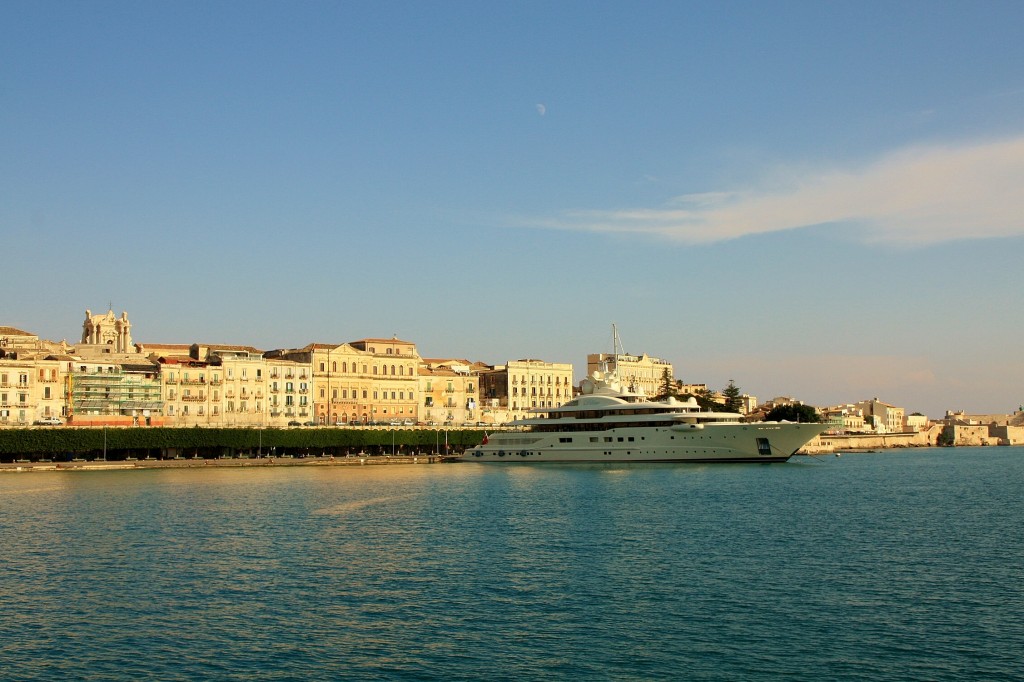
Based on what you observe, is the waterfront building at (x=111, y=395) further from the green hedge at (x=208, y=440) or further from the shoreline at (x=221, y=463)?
the shoreline at (x=221, y=463)

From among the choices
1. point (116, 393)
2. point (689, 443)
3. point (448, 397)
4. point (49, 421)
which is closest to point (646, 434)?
point (689, 443)

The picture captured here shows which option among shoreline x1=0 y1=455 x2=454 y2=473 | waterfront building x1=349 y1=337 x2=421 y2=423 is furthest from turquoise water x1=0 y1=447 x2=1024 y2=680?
waterfront building x1=349 y1=337 x2=421 y2=423

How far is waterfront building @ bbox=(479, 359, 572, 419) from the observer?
5620 inches

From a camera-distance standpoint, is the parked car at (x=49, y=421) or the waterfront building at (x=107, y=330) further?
the waterfront building at (x=107, y=330)

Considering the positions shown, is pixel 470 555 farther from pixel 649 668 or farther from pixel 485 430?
pixel 485 430

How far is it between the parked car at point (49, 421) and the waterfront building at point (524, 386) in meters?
56.0

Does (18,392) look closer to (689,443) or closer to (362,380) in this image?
(362,380)

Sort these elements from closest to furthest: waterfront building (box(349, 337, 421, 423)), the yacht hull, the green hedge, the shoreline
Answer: the yacht hull → the shoreline → the green hedge → waterfront building (box(349, 337, 421, 423))

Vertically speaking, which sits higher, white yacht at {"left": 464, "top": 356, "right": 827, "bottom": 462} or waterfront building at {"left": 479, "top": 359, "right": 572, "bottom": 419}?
waterfront building at {"left": 479, "top": 359, "right": 572, "bottom": 419}

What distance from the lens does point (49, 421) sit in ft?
328

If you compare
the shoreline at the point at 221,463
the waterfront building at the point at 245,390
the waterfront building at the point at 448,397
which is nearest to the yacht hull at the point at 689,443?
the shoreline at the point at 221,463

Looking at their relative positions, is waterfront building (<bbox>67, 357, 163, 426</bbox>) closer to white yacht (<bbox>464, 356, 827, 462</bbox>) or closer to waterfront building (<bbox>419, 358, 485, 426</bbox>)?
waterfront building (<bbox>419, 358, 485, 426</bbox>)

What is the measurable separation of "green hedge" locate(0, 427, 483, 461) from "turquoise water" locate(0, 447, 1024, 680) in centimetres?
3649

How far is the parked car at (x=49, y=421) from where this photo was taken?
98.4 metres
